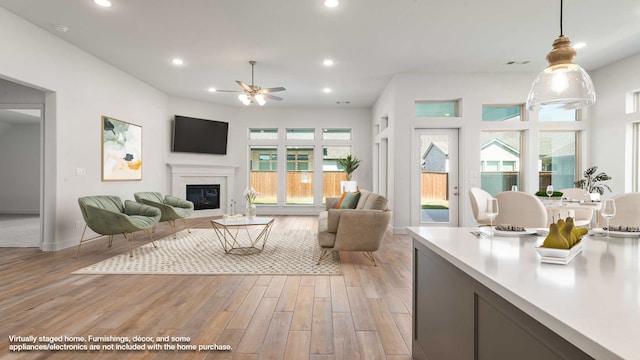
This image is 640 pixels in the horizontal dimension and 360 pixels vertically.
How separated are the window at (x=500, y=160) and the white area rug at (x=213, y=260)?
367 centimetres

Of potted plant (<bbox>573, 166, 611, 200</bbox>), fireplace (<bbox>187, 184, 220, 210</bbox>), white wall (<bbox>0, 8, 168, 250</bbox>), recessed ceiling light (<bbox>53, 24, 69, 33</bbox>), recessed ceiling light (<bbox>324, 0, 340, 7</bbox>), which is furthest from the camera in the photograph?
fireplace (<bbox>187, 184, 220, 210</bbox>)

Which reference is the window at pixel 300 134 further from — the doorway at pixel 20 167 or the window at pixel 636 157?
the doorway at pixel 20 167

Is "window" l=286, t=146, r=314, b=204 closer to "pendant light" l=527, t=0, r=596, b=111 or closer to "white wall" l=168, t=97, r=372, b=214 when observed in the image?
"white wall" l=168, t=97, r=372, b=214

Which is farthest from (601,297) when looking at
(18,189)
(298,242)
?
(18,189)

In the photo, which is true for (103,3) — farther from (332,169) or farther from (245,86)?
(332,169)

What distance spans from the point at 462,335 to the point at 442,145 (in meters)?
5.30

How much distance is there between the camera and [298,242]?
527 centimetres

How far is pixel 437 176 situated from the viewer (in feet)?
20.1

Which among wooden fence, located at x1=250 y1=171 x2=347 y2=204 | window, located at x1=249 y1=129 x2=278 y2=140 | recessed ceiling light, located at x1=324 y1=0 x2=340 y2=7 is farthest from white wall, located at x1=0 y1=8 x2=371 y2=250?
recessed ceiling light, located at x1=324 y1=0 x2=340 y2=7

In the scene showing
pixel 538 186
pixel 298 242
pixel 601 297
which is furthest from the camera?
pixel 538 186

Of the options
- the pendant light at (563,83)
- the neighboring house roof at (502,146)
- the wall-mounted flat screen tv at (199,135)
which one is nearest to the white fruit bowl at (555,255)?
the pendant light at (563,83)

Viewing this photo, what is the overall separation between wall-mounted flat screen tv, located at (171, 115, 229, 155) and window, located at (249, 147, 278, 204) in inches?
35.8

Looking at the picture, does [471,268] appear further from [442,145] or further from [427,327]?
[442,145]

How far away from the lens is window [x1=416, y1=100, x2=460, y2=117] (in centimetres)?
611
